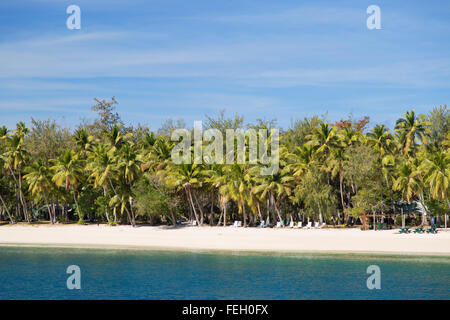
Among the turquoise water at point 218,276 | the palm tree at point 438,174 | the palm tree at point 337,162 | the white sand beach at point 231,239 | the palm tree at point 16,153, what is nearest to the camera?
the turquoise water at point 218,276

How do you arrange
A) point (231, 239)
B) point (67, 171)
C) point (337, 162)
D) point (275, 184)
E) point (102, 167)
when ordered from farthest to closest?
point (67, 171) < point (102, 167) < point (337, 162) < point (275, 184) < point (231, 239)

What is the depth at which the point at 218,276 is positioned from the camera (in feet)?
90.8

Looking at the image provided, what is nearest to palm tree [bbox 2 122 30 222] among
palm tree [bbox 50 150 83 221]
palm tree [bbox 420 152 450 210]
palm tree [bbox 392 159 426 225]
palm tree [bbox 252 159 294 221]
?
palm tree [bbox 50 150 83 221]

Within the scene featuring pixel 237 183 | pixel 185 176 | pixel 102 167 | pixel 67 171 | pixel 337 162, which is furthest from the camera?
pixel 67 171

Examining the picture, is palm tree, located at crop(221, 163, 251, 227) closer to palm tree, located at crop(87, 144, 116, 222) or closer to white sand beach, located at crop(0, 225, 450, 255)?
white sand beach, located at crop(0, 225, 450, 255)

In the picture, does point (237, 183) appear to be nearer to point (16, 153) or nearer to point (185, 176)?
point (185, 176)

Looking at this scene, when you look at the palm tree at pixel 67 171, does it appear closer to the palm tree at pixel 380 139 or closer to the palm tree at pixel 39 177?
Answer: the palm tree at pixel 39 177

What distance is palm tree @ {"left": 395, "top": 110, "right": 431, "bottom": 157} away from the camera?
50.6 m

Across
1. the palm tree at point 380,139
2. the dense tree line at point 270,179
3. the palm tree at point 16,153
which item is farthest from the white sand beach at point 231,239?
the palm tree at point 380,139

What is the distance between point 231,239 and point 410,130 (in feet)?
70.5

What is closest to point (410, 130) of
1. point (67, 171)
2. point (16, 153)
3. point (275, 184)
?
point (275, 184)

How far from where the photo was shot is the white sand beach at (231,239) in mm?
35719

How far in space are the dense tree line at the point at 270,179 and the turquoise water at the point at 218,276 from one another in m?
13.2

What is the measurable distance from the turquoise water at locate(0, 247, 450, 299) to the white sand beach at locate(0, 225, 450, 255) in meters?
3.13
